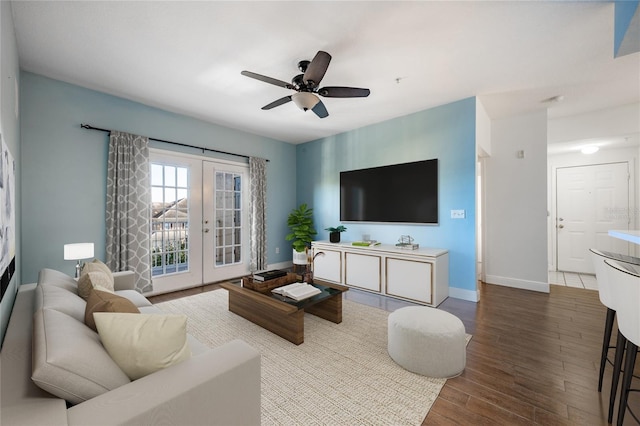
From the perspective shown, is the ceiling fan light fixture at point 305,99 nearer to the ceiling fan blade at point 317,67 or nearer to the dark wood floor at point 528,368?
the ceiling fan blade at point 317,67

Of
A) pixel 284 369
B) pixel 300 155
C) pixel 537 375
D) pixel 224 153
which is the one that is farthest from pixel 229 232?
pixel 537 375

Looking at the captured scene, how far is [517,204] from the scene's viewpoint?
13.3 ft

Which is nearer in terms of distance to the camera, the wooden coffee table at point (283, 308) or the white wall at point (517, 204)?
the wooden coffee table at point (283, 308)

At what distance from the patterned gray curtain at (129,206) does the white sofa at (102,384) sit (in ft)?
7.85

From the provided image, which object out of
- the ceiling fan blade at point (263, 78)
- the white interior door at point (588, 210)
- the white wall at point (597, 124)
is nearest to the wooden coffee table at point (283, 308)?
the ceiling fan blade at point (263, 78)

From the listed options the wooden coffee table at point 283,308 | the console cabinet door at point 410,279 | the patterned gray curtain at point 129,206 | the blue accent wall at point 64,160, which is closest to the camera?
the wooden coffee table at point 283,308

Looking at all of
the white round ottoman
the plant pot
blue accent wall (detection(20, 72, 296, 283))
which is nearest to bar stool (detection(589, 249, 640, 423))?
the white round ottoman

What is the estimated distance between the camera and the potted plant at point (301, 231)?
5.13 meters

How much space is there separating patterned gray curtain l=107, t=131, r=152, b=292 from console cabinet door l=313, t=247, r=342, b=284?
249 cm

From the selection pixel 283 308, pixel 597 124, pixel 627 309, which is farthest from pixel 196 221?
pixel 597 124

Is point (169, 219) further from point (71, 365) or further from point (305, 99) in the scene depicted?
point (71, 365)

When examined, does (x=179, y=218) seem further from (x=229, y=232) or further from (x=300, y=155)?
(x=300, y=155)

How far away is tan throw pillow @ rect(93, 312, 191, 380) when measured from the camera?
3.30 feet

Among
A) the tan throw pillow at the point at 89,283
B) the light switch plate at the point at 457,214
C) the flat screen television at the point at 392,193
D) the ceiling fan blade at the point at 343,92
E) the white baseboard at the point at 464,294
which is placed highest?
the ceiling fan blade at the point at 343,92
